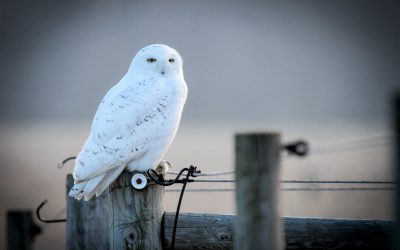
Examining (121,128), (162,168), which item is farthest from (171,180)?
(121,128)

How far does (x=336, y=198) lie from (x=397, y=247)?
39.0ft

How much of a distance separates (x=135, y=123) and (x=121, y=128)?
0.33ft

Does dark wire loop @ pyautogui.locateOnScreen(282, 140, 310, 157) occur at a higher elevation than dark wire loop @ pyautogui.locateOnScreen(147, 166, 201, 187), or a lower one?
higher

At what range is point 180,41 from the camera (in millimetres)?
181625

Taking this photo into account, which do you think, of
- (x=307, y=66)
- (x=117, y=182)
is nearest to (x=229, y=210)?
(x=117, y=182)

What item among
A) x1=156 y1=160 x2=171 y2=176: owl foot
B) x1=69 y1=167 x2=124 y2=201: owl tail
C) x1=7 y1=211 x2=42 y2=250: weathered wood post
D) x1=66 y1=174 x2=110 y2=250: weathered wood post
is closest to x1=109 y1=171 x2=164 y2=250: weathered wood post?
x1=156 y1=160 x2=171 y2=176: owl foot

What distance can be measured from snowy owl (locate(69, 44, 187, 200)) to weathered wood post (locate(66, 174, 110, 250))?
0.26 meters

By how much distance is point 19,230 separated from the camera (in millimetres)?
6141

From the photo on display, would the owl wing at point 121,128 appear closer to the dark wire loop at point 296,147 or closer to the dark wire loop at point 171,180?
the dark wire loop at point 171,180

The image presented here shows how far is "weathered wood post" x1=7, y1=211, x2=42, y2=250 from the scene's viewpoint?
20.1 feet

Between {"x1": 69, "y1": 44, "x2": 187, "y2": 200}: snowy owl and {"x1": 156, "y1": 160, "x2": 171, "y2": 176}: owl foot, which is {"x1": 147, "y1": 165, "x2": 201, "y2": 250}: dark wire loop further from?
{"x1": 69, "y1": 44, "x2": 187, "y2": 200}: snowy owl

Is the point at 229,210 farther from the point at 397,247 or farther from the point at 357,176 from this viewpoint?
the point at 397,247

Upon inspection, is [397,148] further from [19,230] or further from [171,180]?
[19,230]

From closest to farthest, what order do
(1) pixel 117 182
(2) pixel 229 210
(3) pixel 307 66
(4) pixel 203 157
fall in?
(1) pixel 117 182 < (2) pixel 229 210 < (4) pixel 203 157 < (3) pixel 307 66
